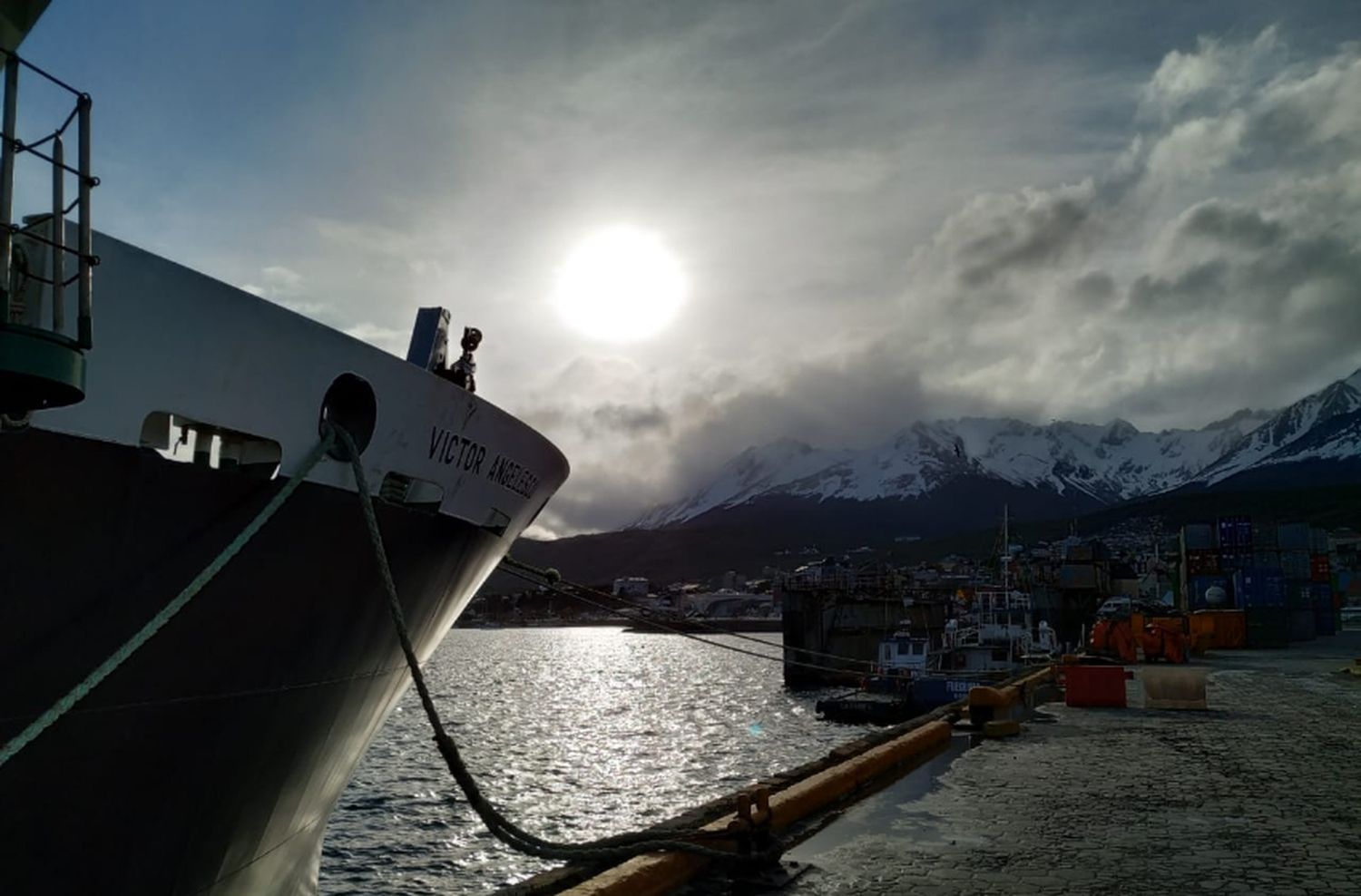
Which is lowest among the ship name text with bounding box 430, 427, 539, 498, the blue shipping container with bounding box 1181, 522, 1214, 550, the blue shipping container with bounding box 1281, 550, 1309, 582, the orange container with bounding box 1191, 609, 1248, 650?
the orange container with bounding box 1191, 609, 1248, 650

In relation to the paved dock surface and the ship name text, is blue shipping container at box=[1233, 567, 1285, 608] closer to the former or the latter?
the paved dock surface

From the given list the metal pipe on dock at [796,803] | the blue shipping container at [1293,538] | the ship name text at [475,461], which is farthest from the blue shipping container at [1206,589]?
the ship name text at [475,461]

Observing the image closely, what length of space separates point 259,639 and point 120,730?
900 mm

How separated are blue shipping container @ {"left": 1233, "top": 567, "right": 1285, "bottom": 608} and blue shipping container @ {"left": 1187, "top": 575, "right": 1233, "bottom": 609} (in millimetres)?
3334

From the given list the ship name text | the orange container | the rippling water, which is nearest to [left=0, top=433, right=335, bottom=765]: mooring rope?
the ship name text

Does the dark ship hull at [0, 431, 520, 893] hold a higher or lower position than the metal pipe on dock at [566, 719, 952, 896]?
higher

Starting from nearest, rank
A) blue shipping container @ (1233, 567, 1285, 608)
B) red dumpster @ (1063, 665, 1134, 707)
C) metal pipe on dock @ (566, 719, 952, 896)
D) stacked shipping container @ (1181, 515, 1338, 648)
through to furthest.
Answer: metal pipe on dock @ (566, 719, 952, 896), red dumpster @ (1063, 665, 1134, 707), stacked shipping container @ (1181, 515, 1338, 648), blue shipping container @ (1233, 567, 1285, 608)

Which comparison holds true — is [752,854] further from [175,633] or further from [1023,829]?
[175,633]

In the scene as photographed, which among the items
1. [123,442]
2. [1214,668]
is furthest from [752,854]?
[1214,668]

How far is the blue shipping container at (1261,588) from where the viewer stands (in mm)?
55562

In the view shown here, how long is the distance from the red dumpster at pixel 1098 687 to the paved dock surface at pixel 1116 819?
4134 mm

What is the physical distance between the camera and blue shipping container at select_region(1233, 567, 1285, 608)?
55562 millimetres

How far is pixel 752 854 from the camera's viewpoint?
8.16 metres

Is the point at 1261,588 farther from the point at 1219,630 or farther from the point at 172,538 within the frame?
the point at 172,538
